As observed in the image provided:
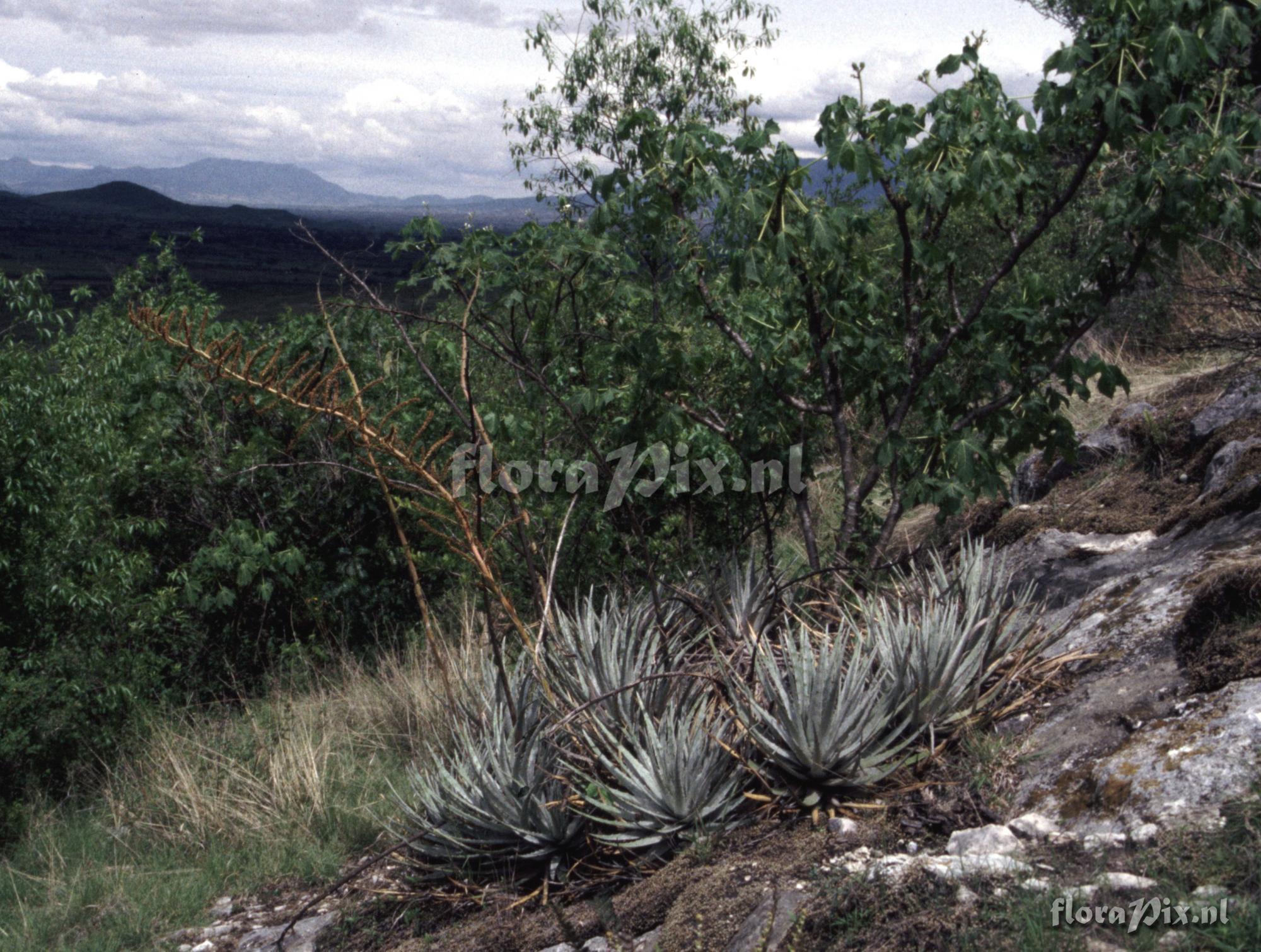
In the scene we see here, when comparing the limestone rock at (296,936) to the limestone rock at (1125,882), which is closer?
the limestone rock at (1125,882)

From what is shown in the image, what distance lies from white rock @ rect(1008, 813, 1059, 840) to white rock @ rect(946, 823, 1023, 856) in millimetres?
21

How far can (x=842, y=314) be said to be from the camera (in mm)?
4375

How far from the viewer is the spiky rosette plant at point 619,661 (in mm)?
3643

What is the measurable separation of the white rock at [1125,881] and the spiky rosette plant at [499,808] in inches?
59.4

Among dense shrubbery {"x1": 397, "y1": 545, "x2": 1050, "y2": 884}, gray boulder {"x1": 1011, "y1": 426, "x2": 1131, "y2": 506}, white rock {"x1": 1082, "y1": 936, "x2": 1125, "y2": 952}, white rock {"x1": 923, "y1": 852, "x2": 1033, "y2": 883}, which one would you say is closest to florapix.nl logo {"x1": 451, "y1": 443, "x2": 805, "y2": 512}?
dense shrubbery {"x1": 397, "y1": 545, "x2": 1050, "y2": 884}

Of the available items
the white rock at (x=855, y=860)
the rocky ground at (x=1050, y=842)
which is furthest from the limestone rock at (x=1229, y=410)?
the white rock at (x=855, y=860)

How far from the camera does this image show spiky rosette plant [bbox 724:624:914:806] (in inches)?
121

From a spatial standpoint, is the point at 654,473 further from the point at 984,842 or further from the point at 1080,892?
the point at 1080,892

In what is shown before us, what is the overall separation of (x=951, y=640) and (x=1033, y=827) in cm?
81

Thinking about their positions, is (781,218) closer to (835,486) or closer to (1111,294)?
(1111,294)

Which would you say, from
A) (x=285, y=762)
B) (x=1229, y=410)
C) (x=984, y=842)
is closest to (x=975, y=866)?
(x=984, y=842)

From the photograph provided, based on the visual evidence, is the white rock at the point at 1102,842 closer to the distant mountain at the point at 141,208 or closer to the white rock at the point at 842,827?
the white rock at the point at 842,827

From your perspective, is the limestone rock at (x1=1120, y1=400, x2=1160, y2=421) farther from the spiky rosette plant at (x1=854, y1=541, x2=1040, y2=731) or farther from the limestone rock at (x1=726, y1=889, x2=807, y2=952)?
the limestone rock at (x1=726, y1=889, x2=807, y2=952)

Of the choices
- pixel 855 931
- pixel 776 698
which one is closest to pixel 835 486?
pixel 776 698
